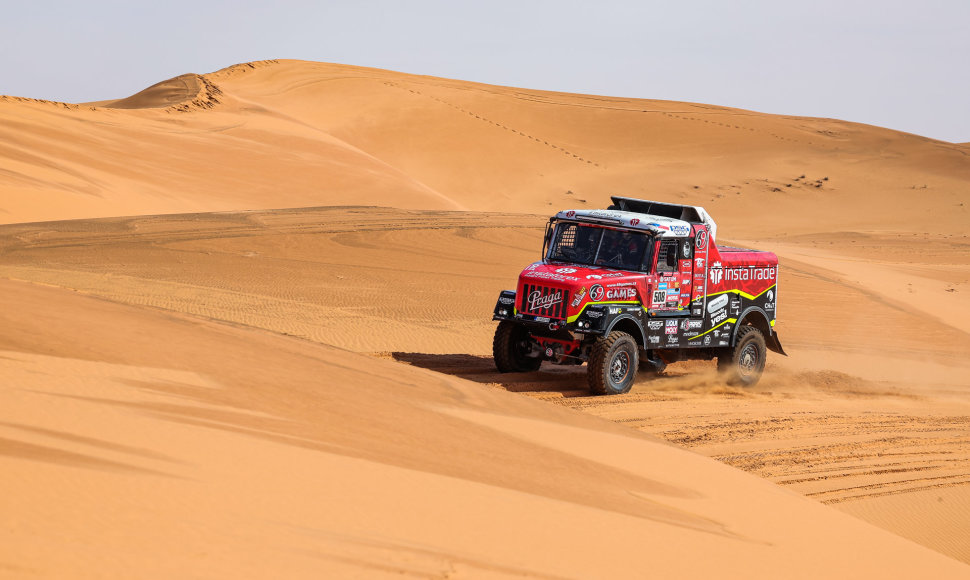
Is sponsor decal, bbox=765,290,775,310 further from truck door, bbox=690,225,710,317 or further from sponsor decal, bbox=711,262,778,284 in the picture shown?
truck door, bbox=690,225,710,317

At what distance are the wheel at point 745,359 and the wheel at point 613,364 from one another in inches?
94.4

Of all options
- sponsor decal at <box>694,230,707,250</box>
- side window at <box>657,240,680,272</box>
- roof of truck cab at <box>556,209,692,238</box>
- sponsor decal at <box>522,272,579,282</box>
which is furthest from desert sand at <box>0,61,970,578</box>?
roof of truck cab at <box>556,209,692,238</box>

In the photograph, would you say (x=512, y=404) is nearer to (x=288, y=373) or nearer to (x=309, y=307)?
(x=288, y=373)

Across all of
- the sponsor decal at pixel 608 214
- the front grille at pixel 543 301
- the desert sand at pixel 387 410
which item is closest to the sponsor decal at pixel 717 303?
the desert sand at pixel 387 410

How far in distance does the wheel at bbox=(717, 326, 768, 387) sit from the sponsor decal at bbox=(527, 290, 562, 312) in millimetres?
3797

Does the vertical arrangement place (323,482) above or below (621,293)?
below

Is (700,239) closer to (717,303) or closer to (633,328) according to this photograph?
(717,303)

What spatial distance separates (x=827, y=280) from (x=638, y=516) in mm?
23863

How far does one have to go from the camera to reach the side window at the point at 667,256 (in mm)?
14766

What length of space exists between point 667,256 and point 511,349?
8.51 feet

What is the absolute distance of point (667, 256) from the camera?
48.7ft

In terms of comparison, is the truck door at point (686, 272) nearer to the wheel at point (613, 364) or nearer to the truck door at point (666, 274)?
the truck door at point (666, 274)

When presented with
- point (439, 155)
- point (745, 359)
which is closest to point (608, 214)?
point (745, 359)

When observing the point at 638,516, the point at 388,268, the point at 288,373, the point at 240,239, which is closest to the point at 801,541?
the point at 638,516
